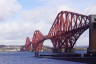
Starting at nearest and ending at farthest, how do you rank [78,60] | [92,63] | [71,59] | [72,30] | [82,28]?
[92,63] < [78,60] < [71,59] < [82,28] < [72,30]

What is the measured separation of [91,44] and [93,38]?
Result: 2.37m

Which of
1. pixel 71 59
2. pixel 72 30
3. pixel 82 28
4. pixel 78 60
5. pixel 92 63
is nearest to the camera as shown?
pixel 92 63

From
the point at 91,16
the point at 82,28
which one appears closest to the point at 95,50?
the point at 91,16

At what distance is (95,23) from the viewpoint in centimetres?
13262

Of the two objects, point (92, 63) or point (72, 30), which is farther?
point (72, 30)

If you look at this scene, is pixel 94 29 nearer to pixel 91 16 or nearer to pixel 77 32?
pixel 91 16

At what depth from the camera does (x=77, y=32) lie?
7598 inches

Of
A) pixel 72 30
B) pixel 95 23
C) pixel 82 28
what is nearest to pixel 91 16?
pixel 95 23

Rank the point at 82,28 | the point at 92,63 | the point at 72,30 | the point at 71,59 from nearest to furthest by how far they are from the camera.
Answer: the point at 92,63, the point at 71,59, the point at 82,28, the point at 72,30

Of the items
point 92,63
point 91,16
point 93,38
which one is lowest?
point 92,63

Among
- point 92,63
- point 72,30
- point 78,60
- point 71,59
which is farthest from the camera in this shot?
point 72,30

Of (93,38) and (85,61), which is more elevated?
(93,38)

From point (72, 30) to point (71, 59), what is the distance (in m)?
70.7

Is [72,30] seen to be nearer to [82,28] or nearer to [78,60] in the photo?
[82,28]
